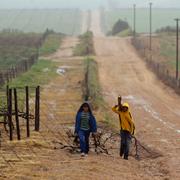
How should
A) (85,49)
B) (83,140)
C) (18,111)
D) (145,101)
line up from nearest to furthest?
(83,140) < (18,111) < (145,101) < (85,49)

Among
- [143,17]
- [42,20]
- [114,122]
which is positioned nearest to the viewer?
[114,122]

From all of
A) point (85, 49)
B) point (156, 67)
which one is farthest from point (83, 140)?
point (85, 49)

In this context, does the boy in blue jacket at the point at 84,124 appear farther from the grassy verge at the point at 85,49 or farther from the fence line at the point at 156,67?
the grassy verge at the point at 85,49

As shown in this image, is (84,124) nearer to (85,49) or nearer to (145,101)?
(145,101)

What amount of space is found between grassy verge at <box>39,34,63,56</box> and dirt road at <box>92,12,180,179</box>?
15.2 ft

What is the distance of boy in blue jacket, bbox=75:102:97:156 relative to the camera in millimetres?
13391

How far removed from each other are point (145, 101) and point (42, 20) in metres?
72.6

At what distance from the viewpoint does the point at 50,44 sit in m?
57.8

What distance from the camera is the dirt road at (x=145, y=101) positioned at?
14828mm

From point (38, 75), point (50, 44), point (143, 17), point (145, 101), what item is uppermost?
point (143, 17)

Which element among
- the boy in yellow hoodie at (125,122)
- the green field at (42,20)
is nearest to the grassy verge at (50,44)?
the green field at (42,20)

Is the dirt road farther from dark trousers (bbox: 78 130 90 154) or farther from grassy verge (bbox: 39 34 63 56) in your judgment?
grassy verge (bbox: 39 34 63 56)

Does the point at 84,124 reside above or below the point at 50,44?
below

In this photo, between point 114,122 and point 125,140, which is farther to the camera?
point 114,122
